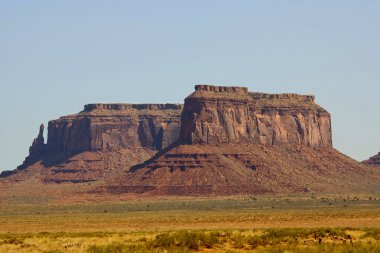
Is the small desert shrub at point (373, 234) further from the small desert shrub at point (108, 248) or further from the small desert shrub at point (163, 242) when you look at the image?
the small desert shrub at point (108, 248)

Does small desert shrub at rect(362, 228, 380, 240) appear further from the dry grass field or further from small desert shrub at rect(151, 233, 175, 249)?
small desert shrub at rect(151, 233, 175, 249)

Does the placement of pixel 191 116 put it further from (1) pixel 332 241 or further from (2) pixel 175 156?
(1) pixel 332 241

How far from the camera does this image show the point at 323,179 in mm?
188625

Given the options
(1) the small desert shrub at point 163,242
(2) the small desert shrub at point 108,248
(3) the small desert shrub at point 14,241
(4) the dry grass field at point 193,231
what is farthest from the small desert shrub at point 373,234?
(3) the small desert shrub at point 14,241

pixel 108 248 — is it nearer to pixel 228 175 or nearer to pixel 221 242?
→ pixel 221 242

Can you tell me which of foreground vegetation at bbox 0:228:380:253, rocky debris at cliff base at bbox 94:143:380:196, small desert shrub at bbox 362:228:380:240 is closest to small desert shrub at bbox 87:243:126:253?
foreground vegetation at bbox 0:228:380:253

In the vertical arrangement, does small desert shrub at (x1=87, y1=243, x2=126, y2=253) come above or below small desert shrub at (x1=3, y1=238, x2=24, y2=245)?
below

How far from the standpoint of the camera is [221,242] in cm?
6016

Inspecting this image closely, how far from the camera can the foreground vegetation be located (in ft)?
184

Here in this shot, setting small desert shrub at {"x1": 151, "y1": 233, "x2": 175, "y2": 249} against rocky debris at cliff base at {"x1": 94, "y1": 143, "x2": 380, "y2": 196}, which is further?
rocky debris at cliff base at {"x1": 94, "y1": 143, "x2": 380, "y2": 196}

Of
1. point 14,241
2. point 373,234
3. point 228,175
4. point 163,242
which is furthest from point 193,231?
point 228,175

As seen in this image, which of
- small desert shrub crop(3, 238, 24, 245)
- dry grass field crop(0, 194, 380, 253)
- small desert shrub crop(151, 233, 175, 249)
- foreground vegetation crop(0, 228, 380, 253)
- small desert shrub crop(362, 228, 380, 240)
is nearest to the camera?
foreground vegetation crop(0, 228, 380, 253)

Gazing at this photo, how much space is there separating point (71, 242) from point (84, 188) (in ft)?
430

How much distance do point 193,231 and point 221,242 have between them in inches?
349
